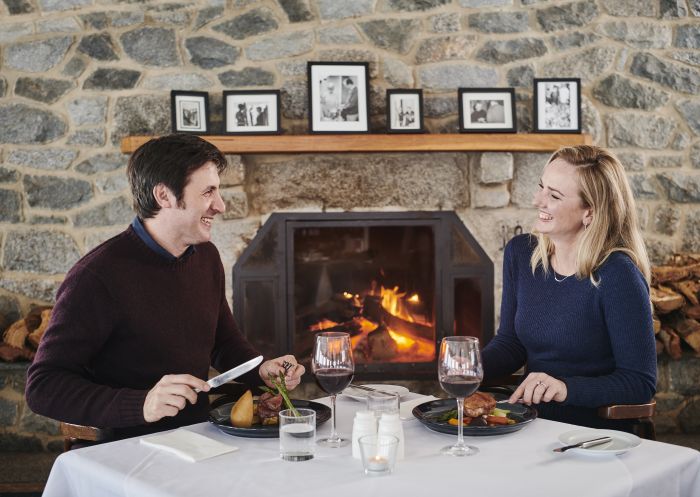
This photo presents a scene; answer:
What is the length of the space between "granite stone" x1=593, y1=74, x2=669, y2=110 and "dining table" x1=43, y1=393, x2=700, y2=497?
234cm

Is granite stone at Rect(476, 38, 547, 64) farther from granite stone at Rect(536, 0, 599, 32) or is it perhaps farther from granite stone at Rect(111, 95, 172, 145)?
granite stone at Rect(111, 95, 172, 145)

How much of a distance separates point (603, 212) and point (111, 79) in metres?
2.25

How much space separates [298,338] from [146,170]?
177 cm

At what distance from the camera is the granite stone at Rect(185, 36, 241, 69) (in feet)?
10.9

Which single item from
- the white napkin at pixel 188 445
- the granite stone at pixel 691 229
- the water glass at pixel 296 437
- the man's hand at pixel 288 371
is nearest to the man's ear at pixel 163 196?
the man's hand at pixel 288 371

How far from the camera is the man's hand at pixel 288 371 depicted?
5.72 ft

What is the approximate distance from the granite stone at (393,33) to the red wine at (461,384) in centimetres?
230

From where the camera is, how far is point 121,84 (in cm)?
331

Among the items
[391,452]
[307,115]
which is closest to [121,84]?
[307,115]

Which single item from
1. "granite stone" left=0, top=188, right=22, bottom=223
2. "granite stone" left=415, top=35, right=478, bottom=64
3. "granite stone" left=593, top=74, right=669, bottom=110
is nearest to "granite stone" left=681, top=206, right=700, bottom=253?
"granite stone" left=593, top=74, right=669, bottom=110

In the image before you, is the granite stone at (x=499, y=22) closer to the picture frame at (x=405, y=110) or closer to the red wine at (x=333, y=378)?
the picture frame at (x=405, y=110)

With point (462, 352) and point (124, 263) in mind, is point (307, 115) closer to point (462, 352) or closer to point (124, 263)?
point (124, 263)

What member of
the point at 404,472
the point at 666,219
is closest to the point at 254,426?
the point at 404,472

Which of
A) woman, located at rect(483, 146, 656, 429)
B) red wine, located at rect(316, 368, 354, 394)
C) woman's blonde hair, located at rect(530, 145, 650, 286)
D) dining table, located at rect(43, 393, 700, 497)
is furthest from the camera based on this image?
woman's blonde hair, located at rect(530, 145, 650, 286)
